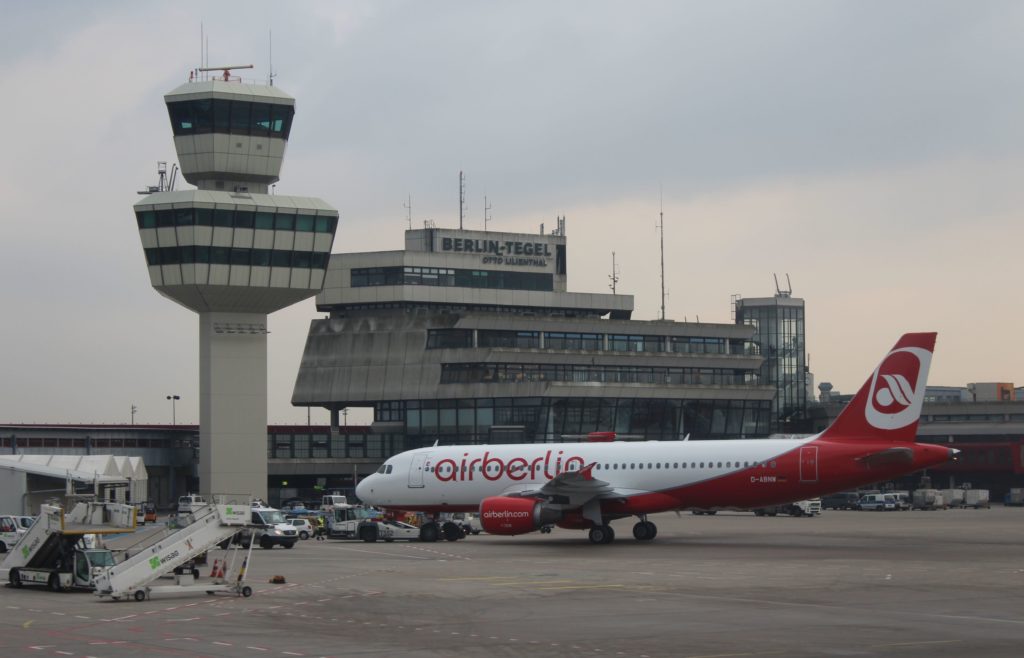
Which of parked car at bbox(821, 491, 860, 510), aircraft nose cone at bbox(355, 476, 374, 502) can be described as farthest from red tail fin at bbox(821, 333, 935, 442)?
parked car at bbox(821, 491, 860, 510)

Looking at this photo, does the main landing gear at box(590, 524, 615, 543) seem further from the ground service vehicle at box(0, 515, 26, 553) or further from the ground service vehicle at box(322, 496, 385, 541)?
the ground service vehicle at box(0, 515, 26, 553)

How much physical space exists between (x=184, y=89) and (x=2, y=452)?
29.0 metres

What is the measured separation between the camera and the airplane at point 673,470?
4691cm

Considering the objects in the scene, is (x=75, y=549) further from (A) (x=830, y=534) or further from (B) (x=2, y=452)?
(B) (x=2, y=452)

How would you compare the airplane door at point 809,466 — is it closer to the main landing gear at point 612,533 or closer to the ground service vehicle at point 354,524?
the main landing gear at point 612,533

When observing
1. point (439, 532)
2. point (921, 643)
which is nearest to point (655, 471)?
point (439, 532)

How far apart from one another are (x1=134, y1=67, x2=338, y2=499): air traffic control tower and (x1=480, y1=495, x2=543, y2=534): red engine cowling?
39.8m

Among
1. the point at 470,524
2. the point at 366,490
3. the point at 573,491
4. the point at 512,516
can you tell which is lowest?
the point at 470,524

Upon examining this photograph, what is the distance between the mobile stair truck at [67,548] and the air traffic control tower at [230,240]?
160 feet

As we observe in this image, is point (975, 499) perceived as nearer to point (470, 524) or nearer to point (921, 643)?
point (470, 524)

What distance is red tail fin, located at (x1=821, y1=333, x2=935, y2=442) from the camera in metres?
46.8

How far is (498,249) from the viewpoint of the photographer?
114 meters

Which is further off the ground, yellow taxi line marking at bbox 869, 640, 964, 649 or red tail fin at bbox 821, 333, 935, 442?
red tail fin at bbox 821, 333, 935, 442

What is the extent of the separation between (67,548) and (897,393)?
27728 mm
